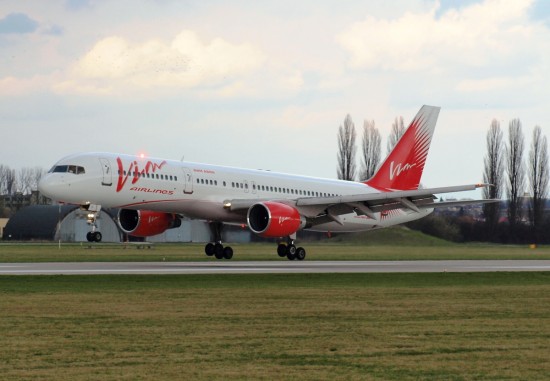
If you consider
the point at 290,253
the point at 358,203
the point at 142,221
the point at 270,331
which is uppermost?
the point at 358,203

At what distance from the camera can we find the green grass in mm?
13891

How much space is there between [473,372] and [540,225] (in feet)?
278

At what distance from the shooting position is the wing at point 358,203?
51.2 metres

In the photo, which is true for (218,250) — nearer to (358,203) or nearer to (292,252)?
(292,252)

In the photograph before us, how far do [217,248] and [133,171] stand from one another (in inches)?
324

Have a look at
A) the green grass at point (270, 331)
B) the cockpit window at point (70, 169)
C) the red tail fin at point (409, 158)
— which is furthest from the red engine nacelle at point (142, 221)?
the green grass at point (270, 331)

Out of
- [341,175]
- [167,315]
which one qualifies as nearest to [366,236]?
[341,175]

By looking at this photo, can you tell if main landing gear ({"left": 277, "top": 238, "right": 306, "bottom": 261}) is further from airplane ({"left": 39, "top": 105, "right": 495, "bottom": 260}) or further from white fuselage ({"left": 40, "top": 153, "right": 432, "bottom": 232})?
white fuselage ({"left": 40, "top": 153, "right": 432, "bottom": 232})

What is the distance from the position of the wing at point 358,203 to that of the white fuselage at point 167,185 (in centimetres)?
81

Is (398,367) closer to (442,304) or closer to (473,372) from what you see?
(473,372)

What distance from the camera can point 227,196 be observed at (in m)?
51.4

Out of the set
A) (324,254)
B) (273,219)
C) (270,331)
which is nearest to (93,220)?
(273,219)

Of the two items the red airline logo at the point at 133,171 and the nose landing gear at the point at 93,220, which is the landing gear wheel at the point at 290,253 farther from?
the nose landing gear at the point at 93,220

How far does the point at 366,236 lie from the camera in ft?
243
